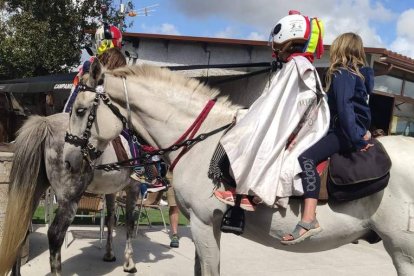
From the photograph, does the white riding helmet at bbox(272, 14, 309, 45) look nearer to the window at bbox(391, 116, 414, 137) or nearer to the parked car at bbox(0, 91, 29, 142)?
the window at bbox(391, 116, 414, 137)

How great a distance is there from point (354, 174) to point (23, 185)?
10.3 ft

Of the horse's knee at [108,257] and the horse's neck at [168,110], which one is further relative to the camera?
the horse's knee at [108,257]

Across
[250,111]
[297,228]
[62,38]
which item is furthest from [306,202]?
[62,38]

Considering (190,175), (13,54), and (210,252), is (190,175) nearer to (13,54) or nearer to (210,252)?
(210,252)

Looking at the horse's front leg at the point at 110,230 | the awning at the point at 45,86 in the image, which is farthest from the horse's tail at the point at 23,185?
the awning at the point at 45,86

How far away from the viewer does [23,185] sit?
163 inches

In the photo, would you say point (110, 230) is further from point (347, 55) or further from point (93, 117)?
point (347, 55)

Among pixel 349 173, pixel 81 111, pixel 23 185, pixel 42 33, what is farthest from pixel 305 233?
pixel 42 33

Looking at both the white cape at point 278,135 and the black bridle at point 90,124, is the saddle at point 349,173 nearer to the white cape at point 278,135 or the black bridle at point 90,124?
the white cape at point 278,135

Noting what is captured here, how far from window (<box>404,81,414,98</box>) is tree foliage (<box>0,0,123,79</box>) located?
10.6 meters

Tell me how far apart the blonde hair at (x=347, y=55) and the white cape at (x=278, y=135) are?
0.58 ft

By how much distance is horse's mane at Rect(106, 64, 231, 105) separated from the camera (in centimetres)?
325

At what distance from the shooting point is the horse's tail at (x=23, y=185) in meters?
3.95

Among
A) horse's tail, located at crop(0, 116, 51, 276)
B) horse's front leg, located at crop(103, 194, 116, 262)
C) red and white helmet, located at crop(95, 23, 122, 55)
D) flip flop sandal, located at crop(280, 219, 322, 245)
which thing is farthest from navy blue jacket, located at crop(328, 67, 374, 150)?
horse's front leg, located at crop(103, 194, 116, 262)
